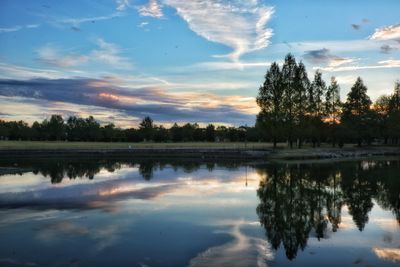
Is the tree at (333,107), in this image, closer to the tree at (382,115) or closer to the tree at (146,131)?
the tree at (382,115)

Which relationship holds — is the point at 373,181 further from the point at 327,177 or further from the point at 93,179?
the point at 93,179

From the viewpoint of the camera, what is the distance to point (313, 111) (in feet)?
313

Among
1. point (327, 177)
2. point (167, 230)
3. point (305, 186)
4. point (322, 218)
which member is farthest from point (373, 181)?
point (167, 230)

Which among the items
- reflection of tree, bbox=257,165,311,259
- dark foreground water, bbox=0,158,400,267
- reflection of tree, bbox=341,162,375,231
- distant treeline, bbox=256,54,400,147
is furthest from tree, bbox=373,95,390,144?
reflection of tree, bbox=257,165,311,259

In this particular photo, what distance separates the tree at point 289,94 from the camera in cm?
8644

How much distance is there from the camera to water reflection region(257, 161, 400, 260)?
18.3m

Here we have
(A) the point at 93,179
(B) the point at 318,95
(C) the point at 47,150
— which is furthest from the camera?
(B) the point at 318,95

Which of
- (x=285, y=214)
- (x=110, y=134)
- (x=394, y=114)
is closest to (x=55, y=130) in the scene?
(x=110, y=134)

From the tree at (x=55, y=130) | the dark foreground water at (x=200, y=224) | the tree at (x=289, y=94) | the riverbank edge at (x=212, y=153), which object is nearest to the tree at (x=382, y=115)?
the riverbank edge at (x=212, y=153)

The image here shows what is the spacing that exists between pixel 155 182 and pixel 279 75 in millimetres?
57074

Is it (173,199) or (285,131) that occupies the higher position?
(285,131)

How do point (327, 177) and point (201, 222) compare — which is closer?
point (201, 222)

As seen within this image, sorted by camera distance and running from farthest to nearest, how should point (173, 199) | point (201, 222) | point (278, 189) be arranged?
point (278, 189), point (173, 199), point (201, 222)

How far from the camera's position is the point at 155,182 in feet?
123
